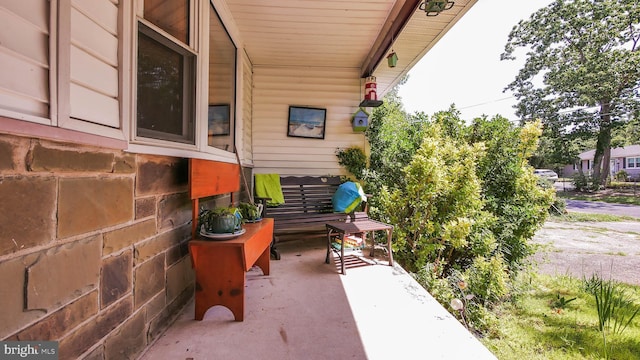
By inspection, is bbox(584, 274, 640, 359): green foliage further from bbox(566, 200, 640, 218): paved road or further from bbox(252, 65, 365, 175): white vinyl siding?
bbox(566, 200, 640, 218): paved road

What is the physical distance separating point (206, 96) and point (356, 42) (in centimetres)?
229

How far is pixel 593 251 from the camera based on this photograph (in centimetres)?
632

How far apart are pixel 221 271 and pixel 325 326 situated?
782 mm

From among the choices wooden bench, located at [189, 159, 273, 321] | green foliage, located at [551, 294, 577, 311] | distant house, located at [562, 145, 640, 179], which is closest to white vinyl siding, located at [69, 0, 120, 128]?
wooden bench, located at [189, 159, 273, 321]

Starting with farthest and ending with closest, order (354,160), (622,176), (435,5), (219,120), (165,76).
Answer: (622,176), (354,160), (219,120), (435,5), (165,76)

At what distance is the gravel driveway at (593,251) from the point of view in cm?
523

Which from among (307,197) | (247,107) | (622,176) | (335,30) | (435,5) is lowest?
(307,197)

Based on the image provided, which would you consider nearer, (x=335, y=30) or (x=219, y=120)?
(x=219, y=120)

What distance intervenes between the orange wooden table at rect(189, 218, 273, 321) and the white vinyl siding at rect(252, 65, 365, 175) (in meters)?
2.87

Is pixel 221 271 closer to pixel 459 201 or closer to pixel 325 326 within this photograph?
pixel 325 326

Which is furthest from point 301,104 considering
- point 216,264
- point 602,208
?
point 602,208

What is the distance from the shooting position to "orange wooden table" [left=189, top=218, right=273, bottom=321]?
1831 millimetres

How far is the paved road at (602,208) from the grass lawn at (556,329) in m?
9.65

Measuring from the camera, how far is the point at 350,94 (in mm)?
4723
